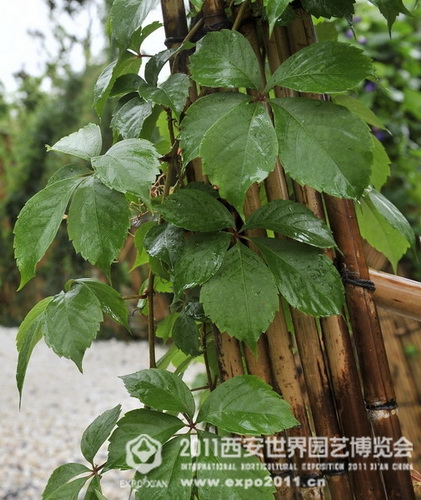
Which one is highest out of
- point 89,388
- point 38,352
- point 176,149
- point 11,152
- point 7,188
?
point 11,152

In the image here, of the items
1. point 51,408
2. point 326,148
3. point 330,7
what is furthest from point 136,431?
point 51,408

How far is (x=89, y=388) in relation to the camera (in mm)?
3789

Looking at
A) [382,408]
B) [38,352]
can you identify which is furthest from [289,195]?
[38,352]

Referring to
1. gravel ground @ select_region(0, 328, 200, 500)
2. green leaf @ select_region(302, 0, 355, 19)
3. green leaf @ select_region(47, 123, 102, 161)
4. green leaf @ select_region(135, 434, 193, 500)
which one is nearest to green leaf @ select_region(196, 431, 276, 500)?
green leaf @ select_region(135, 434, 193, 500)

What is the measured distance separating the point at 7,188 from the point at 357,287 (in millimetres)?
4839

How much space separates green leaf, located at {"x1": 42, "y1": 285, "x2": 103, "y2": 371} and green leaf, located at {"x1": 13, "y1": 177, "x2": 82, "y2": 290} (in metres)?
0.04

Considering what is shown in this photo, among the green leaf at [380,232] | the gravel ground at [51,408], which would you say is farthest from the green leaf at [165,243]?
the gravel ground at [51,408]

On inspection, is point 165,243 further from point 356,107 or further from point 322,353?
point 356,107

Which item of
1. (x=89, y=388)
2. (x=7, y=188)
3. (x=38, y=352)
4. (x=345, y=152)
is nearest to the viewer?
(x=345, y=152)

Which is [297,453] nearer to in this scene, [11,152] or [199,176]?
[199,176]

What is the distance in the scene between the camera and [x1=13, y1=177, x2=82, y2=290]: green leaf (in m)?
0.42

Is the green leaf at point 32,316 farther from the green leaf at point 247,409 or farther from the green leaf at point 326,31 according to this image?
the green leaf at point 326,31

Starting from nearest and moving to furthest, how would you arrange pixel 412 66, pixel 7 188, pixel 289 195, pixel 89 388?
pixel 289 195 < pixel 412 66 < pixel 89 388 < pixel 7 188

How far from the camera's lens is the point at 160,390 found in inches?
17.0
